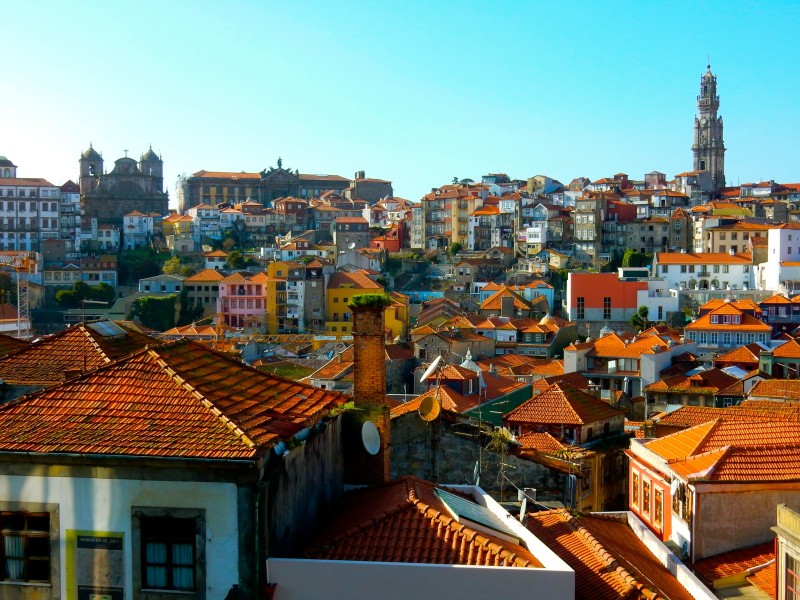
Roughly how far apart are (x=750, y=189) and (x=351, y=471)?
109 m

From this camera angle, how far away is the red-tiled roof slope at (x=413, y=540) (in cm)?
900

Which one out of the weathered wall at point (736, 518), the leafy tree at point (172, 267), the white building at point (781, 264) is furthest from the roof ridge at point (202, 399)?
the leafy tree at point (172, 267)

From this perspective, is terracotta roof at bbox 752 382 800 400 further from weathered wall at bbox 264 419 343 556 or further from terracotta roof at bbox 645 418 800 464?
weathered wall at bbox 264 419 343 556

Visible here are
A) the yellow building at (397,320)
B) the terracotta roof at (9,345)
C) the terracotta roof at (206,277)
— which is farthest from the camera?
the terracotta roof at (206,277)

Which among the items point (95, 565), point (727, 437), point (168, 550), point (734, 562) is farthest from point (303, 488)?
point (727, 437)

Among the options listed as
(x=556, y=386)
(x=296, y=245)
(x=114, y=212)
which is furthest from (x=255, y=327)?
(x=556, y=386)

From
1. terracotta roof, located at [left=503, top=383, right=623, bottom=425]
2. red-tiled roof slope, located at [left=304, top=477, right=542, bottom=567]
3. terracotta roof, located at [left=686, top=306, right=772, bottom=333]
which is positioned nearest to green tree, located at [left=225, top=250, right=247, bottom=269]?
terracotta roof, located at [left=686, top=306, right=772, bottom=333]

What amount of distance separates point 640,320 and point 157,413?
194ft

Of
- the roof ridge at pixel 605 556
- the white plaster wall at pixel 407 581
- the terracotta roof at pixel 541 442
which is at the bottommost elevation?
the terracotta roof at pixel 541 442

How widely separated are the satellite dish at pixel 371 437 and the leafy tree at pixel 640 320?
55585 millimetres

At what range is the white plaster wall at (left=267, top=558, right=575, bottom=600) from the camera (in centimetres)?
872

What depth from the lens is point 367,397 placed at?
11922 millimetres

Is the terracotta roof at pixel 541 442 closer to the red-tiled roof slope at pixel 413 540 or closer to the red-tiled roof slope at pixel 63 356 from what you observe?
the red-tiled roof slope at pixel 63 356

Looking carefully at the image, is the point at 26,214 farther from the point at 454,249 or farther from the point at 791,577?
the point at 791,577
